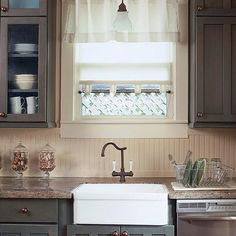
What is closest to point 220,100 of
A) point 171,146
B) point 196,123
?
point 196,123

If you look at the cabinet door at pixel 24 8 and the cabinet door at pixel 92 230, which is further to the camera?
the cabinet door at pixel 24 8

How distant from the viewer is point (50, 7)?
318cm

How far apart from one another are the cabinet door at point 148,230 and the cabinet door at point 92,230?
0.05 metres

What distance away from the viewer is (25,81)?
3152mm

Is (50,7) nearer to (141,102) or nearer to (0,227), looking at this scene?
Result: (141,102)

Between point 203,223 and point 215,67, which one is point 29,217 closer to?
point 203,223

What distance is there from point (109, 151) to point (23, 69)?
848 millimetres

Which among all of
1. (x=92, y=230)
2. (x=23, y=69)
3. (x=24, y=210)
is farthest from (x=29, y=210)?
(x=23, y=69)

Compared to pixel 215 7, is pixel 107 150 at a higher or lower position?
lower

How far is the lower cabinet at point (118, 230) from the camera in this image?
2660 mm

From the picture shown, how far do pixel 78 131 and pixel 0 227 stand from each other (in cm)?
96

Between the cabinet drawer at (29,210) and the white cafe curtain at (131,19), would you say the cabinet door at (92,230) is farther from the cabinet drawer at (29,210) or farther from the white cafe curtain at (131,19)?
the white cafe curtain at (131,19)

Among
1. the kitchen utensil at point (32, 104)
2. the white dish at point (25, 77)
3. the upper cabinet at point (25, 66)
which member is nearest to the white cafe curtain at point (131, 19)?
the upper cabinet at point (25, 66)

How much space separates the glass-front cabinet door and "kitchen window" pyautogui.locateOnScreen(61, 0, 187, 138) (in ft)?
1.00
